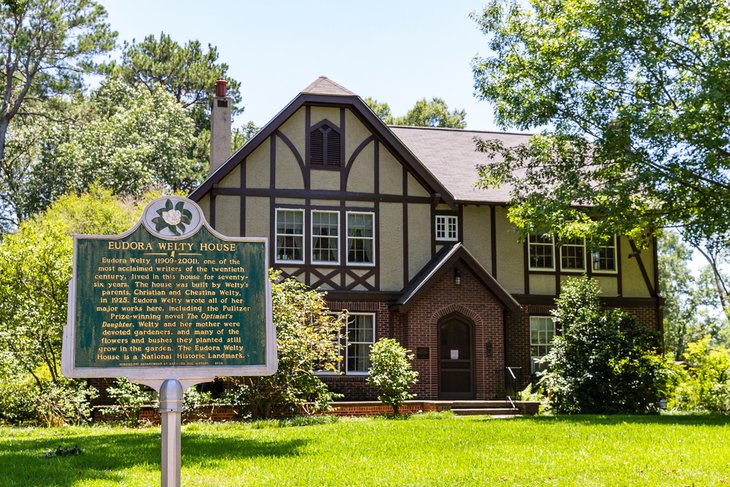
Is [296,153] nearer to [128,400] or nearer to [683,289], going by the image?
[128,400]

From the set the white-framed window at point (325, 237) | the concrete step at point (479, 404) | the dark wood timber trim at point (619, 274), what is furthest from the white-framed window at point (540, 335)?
the white-framed window at point (325, 237)

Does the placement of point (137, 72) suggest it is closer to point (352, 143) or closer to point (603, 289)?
point (352, 143)

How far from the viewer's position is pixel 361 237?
84.0ft

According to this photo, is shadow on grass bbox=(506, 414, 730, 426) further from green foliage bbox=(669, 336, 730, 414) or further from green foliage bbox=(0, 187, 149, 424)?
green foliage bbox=(0, 187, 149, 424)

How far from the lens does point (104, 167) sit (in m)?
41.5

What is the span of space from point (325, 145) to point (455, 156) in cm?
570

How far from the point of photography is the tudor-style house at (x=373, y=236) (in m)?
24.7

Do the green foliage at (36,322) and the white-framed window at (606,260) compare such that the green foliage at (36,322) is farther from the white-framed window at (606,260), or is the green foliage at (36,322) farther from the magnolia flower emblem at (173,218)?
the white-framed window at (606,260)

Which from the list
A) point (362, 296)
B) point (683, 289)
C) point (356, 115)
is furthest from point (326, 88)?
point (683, 289)

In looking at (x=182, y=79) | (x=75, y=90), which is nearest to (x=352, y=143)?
(x=75, y=90)

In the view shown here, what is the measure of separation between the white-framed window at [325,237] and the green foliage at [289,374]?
4.45m

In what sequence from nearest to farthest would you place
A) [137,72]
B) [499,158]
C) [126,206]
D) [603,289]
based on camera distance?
[603,289] → [499,158] → [126,206] → [137,72]

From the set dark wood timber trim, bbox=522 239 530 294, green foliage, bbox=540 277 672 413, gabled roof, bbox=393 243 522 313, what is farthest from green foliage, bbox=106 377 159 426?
dark wood timber trim, bbox=522 239 530 294

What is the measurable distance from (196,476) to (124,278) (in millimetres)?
3606
